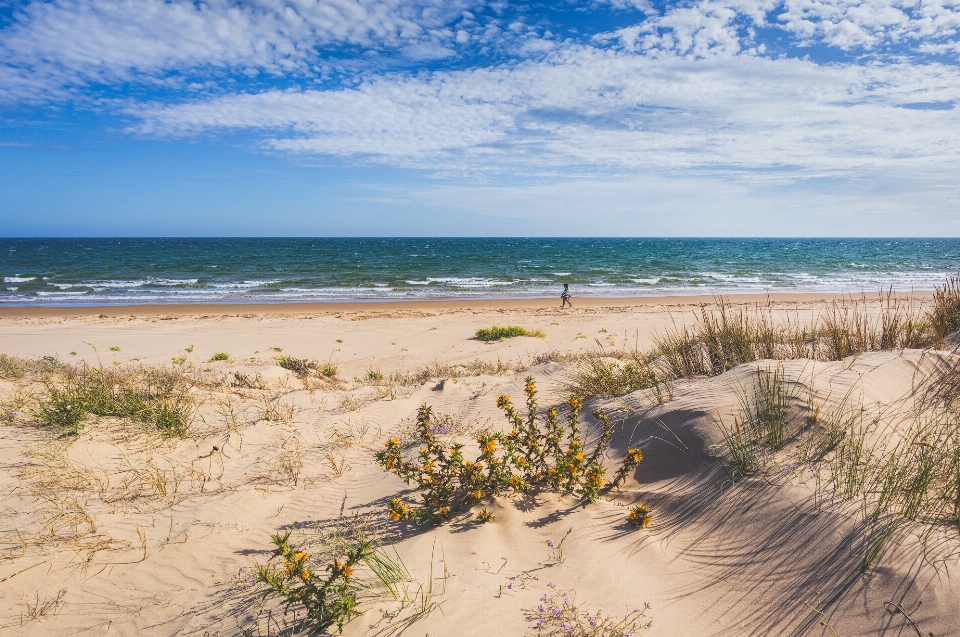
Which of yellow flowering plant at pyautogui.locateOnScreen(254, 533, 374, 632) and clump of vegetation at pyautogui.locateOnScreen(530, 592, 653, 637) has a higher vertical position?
yellow flowering plant at pyautogui.locateOnScreen(254, 533, 374, 632)

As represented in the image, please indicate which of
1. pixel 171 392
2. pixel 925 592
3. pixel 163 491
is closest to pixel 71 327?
pixel 171 392

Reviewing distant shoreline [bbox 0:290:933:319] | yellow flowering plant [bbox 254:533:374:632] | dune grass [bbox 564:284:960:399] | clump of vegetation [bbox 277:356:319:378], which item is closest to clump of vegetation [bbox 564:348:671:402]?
dune grass [bbox 564:284:960:399]

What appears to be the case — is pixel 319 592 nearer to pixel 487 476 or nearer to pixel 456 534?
pixel 456 534

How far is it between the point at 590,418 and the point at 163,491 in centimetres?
435

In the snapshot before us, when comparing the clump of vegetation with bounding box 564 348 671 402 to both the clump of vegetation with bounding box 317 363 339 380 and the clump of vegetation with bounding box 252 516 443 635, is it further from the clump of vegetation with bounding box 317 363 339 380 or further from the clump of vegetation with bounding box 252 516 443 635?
the clump of vegetation with bounding box 317 363 339 380

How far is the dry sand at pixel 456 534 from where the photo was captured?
2.74 metres

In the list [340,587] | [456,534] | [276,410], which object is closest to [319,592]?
[340,587]

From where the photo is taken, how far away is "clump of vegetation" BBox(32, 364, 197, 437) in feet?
17.7

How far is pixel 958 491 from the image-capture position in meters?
2.85

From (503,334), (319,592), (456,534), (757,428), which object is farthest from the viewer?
(503,334)

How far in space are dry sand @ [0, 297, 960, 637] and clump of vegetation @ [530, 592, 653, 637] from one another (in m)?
0.07

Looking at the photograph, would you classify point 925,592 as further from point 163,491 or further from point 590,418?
point 163,491

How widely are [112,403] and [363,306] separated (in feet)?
59.9

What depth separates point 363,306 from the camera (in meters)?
23.9
